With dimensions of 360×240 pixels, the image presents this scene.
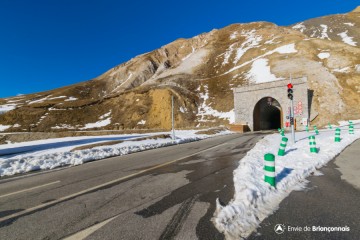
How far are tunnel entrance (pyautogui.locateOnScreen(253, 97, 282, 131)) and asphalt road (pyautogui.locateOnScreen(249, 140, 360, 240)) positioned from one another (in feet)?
128

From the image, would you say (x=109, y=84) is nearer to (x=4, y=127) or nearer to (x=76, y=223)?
(x=4, y=127)

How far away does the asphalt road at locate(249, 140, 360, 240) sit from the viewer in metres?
3.65

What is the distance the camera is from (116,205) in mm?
5105

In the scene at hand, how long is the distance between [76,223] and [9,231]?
1.19 metres

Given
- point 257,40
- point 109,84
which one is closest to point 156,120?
point 257,40

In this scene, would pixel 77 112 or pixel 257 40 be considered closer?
pixel 77 112

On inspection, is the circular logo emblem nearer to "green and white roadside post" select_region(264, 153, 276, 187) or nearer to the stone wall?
"green and white roadside post" select_region(264, 153, 276, 187)

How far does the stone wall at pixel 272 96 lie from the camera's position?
37875 millimetres

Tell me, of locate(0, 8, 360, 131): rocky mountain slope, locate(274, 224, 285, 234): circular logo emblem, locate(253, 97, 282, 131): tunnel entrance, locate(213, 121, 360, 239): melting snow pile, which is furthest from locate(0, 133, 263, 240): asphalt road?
locate(253, 97, 282, 131): tunnel entrance

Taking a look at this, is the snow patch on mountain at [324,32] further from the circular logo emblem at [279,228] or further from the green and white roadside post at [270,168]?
the circular logo emblem at [279,228]

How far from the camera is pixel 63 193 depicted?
622cm

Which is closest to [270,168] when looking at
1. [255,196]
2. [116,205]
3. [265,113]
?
[255,196]

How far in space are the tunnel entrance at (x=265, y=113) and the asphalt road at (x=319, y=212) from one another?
38.9m

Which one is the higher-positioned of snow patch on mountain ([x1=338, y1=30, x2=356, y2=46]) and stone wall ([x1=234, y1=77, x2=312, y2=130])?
snow patch on mountain ([x1=338, y1=30, x2=356, y2=46])
